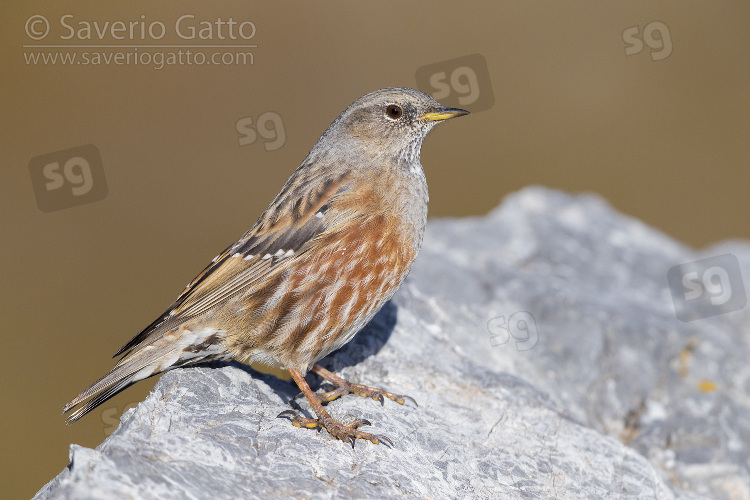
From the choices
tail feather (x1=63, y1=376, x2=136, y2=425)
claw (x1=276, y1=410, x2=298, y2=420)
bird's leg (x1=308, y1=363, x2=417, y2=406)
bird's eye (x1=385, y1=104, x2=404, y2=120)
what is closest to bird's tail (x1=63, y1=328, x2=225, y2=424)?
tail feather (x1=63, y1=376, x2=136, y2=425)

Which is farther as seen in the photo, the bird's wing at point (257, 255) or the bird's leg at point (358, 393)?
the bird's leg at point (358, 393)

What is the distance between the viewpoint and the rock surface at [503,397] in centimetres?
366

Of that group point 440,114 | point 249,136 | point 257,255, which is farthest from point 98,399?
point 249,136

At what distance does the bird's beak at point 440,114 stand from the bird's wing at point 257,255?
35.9 inches

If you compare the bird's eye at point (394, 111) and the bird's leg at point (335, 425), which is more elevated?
the bird's eye at point (394, 111)

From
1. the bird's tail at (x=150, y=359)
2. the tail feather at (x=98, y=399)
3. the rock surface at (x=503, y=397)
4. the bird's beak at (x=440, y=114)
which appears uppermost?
the bird's beak at (x=440, y=114)

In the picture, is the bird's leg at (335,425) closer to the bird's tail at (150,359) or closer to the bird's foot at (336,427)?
the bird's foot at (336,427)

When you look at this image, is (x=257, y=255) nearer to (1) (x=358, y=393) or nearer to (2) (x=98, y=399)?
(1) (x=358, y=393)

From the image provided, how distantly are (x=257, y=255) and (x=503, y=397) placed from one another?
1.99 metres

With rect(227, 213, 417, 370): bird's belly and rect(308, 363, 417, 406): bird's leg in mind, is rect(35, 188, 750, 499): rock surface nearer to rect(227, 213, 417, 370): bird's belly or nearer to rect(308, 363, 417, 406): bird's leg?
rect(308, 363, 417, 406): bird's leg

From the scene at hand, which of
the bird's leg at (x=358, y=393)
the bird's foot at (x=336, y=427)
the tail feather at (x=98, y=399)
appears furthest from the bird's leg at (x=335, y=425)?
the tail feather at (x=98, y=399)

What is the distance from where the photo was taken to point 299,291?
4641 millimetres

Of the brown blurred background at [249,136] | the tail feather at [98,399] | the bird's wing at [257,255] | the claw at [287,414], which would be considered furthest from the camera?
the brown blurred background at [249,136]

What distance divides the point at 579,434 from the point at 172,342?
276 cm
